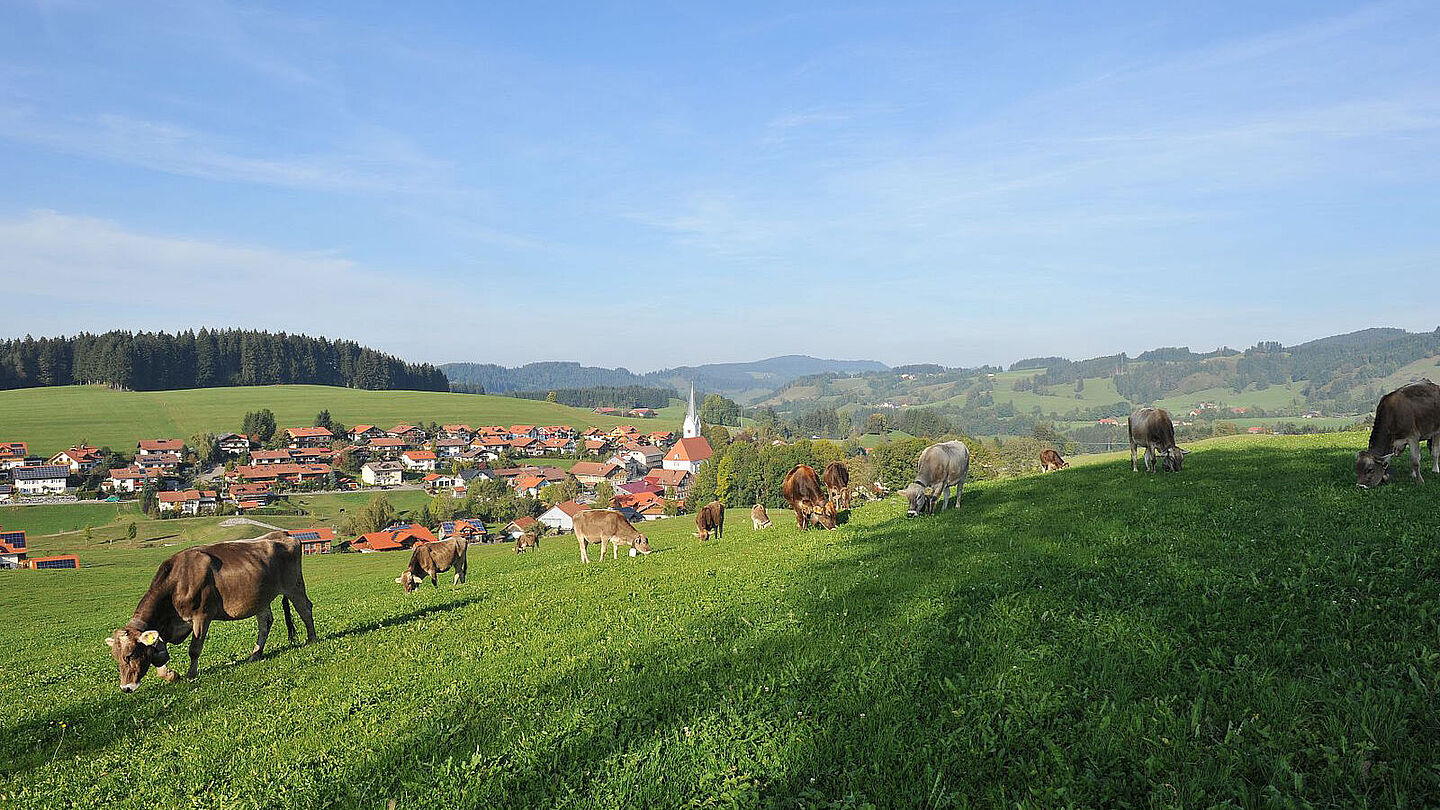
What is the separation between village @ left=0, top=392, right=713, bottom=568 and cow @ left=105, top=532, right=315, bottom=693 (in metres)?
72.9

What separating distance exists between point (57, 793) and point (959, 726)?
356 inches

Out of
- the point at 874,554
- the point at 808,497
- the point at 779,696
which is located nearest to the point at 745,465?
the point at 808,497

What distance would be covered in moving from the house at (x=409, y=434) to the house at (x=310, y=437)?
1451 centimetres

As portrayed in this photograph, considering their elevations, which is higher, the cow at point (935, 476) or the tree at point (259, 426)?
the cow at point (935, 476)

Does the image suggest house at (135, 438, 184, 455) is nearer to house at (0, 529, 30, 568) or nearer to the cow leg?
house at (0, 529, 30, 568)

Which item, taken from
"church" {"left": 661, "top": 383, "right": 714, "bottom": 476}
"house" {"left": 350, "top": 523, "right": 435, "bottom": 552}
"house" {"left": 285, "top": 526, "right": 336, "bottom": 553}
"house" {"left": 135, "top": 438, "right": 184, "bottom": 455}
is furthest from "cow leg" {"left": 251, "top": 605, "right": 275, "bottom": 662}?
"house" {"left": 135, "top": 438, "right": 184, "bottom": 455}

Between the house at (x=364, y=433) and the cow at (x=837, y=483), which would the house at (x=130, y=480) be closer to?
the house at (x=364, y=433)

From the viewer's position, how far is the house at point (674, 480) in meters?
141

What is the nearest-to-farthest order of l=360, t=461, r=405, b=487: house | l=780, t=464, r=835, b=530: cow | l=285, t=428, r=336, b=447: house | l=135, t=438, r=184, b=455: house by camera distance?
l=780, t=464, r=835, b=530: cow → l=135, t=438, r=184, b=455: house → l=360, t=461, r=405, b=487: house → l=285, t=428, r=336, b=447: house

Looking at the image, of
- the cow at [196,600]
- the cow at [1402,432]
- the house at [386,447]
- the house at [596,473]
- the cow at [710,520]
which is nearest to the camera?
the cow at [196,600]

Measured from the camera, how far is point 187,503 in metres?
103

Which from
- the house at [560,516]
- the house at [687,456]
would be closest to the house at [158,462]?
the house at [560,516]

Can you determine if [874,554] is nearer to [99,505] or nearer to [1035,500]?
[1035,500]

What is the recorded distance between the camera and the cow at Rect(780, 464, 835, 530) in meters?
20.3
